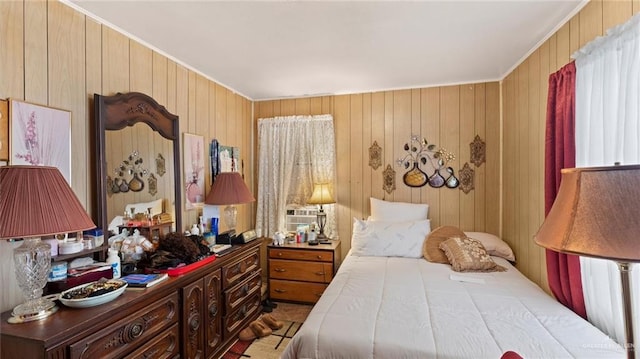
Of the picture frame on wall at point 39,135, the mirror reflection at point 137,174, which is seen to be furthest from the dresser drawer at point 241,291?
the picture frame on wall at point 39,135

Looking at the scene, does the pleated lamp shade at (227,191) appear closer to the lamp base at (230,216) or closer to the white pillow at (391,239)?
the lamp base at (230,216)

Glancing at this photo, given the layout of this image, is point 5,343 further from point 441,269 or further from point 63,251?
point 441,269

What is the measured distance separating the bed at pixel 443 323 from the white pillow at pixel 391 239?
58cm

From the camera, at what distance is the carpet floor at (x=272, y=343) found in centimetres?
229

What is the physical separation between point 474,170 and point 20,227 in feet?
11.6

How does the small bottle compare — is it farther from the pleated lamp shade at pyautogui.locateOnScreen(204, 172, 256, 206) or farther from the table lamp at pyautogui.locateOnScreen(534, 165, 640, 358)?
the table lamp at pyautogui.locateOnScreen(534, 165, 640, 358)

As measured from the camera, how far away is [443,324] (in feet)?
4.92

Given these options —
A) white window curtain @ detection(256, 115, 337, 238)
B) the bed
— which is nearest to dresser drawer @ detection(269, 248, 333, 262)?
white window curtain @ detection(256, 115, 337, 238)

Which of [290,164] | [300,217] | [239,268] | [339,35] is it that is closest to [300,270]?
[300,217]

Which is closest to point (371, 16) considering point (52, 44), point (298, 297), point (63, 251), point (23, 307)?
point (52, 44)

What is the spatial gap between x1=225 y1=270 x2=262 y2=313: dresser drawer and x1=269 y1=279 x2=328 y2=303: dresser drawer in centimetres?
33

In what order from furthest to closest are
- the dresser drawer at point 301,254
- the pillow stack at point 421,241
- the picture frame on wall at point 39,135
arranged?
the dresser drawer at point 301,254 → the pillow stack at point 421,241 → the picture frame on wall at point 39,135

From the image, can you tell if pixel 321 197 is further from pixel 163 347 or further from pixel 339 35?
pixel 163 347

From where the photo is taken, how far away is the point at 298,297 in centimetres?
314
